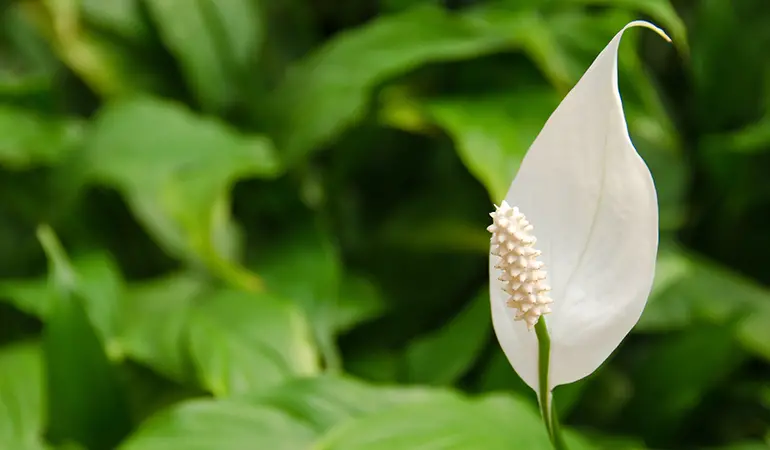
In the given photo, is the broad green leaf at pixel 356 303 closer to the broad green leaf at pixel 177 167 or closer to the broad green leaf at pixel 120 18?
the broad green leaf at pixel 177 167

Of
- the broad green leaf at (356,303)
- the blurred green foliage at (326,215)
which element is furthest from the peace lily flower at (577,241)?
the broad green leaf at (356,303)

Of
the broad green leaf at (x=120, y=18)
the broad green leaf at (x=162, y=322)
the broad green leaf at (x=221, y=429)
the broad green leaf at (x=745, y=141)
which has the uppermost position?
the broad green leaf at (x=120, y=18)

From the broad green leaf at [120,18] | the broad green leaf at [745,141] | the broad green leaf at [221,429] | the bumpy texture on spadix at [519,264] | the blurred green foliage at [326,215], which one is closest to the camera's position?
the bumpy texture on spadix at [519,264]

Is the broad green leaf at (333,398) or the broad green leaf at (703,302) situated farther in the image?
the broad green leaf at (703,302)

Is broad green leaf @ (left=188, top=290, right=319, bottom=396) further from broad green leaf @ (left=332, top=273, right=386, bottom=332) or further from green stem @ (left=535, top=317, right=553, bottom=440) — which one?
green stem @ (left=535, top=317, right=553, bottom=440)

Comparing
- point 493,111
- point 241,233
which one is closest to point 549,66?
point 493,111

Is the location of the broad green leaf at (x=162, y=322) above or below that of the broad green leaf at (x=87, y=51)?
below

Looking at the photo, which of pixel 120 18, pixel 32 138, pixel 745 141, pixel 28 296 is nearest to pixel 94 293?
pixel 28 296

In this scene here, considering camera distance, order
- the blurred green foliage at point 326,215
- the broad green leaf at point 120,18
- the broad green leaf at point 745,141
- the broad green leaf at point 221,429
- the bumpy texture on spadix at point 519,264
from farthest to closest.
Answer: the broad green leaf at point 120,18, the broad green leaf at point 745,141, the blurred green foliage at point 326,215, the broad green leaf at point 221,429, the bumpy texture on spadix at point 519,264
